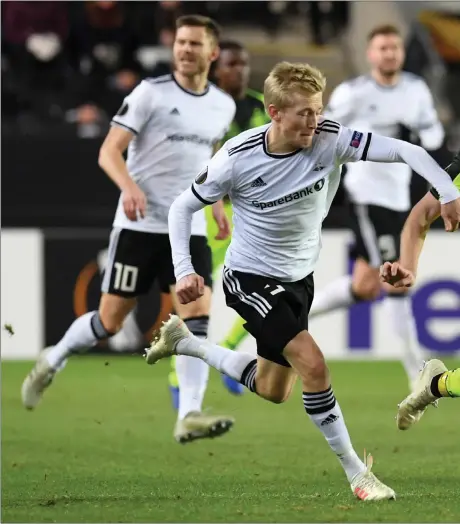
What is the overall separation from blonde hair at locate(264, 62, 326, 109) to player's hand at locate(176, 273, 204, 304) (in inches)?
32.0

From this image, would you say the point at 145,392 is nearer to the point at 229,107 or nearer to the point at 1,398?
the point at 1,398

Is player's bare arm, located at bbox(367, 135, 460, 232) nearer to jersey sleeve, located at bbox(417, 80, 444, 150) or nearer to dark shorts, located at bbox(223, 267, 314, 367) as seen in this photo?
dark shorts, located at bbox(223, 267, 314, 367)

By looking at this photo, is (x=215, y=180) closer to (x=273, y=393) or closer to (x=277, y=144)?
(x=277, y=144)

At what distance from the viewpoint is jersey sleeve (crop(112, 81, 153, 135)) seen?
25.2 ft

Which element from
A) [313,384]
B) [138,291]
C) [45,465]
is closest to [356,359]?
[138,291]

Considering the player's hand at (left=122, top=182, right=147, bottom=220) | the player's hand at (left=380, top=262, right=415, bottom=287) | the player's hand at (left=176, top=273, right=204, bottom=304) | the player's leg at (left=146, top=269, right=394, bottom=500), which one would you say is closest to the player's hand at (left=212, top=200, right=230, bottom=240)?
the player's hand at (left=122, top=182, right=147, bottom=220)

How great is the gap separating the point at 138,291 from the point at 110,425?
1.14m

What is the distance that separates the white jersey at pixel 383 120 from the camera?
32.0 ft

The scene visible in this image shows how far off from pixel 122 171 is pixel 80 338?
1196 millimetres

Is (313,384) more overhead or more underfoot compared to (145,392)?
more overhead

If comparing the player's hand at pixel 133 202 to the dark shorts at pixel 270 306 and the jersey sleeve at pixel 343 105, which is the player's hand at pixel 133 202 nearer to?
the dark shorts at pixel 270 306

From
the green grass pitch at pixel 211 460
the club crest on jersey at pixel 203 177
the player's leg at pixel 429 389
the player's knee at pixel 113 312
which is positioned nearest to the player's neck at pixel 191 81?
the player's knee at pixel 113 312

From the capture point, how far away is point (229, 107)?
7.97 metres

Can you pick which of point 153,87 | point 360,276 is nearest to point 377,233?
point 360,276
